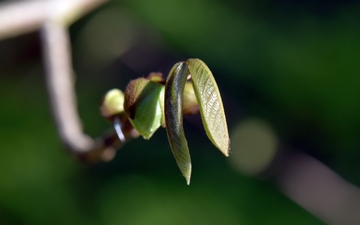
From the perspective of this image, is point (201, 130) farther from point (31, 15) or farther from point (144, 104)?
point (144, 104)

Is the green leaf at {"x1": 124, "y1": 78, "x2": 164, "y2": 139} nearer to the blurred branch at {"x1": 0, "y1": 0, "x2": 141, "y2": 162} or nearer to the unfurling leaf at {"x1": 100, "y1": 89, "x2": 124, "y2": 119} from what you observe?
the unfurling leaf at {"x1": 100, "y1": 89, "x2": 124, "y2": 119}

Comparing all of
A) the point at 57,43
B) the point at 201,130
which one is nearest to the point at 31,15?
the point at 57,43

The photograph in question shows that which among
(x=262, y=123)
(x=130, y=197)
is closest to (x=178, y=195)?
(x=130, y=197)

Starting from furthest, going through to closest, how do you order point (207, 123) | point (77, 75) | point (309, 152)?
point (77, 75) → point (309, 152) → point (207, 123)

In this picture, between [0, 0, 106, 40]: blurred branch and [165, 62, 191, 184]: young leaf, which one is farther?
[0, 0, 106, 40]: blurred branch

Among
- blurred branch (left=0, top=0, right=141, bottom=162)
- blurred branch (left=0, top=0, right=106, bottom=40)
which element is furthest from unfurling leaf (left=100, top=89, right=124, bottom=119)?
blurred branch (left=0, top=0, right=106, bottom=40)

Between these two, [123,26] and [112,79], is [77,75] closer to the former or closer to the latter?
[112,79]
